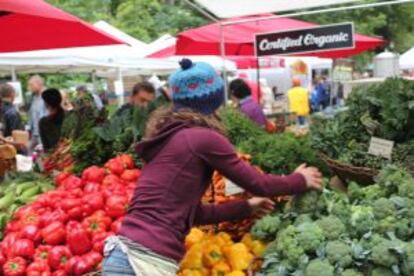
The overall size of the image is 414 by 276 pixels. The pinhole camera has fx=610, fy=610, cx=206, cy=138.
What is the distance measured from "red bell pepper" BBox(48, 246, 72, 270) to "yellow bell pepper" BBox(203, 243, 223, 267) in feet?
3.15

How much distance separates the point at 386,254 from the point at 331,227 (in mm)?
287

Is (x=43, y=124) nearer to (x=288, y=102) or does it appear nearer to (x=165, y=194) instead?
(x=165, y=194)

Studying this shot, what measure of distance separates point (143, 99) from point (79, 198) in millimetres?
2799

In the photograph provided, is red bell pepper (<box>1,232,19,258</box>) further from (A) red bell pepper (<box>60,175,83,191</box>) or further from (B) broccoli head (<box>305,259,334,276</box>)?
(B) broccoli head (<box>305,259,334,276</box>)

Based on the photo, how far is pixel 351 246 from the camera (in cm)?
262

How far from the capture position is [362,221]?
274 centimetres

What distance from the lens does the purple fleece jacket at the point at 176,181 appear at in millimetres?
2465

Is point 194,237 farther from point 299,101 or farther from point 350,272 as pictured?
point 299,101

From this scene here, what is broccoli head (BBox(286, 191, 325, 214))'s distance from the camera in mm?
2912

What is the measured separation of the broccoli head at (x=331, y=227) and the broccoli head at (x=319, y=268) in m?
0.16

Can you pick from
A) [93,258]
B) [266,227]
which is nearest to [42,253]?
[93,258]

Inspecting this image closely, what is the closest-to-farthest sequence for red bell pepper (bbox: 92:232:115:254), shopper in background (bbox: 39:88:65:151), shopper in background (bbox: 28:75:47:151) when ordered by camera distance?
red bell pepper (bbox: 92:232:115:254)
shopper in background (bbox: 39:88:65:151)
shopper in background (bbox: 28:75:47:151)

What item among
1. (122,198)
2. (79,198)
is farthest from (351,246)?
(79,198)

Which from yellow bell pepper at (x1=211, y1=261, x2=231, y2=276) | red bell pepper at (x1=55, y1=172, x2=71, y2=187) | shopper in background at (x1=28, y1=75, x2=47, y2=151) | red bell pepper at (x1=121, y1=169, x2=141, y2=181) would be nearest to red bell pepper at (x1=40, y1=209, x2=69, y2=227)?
red bell pepper at (x1=121, y1=169, x2=141, y2=181)
